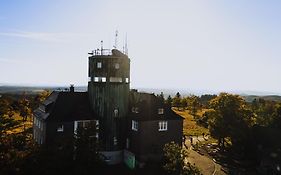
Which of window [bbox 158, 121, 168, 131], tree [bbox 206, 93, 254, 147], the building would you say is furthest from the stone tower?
tree [bbox 206, 93, 254, 147]

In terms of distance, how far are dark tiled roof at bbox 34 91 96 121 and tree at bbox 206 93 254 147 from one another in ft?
77.6

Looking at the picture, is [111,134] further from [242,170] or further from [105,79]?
[242,170]

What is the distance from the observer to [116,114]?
4644 centimetres

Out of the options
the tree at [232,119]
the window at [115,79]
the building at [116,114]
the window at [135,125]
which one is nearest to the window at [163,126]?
the building at [116,114]

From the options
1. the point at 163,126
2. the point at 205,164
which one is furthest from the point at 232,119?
the point at 163,126

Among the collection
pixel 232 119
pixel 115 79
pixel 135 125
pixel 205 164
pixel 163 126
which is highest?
pixel 115 79

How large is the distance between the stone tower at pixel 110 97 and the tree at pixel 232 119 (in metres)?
18.9

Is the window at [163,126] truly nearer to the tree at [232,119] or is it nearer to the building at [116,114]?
the building at [116,114]

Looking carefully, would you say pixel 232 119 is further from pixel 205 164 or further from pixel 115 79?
pixel 115 79

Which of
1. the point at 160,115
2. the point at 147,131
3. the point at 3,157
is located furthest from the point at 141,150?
the point at 3,157

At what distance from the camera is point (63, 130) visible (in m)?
42.3

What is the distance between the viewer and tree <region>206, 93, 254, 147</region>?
51.9 meters

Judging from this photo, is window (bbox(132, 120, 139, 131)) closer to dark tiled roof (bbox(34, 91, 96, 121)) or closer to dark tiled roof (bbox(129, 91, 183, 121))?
dark tiled roof (bbox(129, 91, 183, 121))

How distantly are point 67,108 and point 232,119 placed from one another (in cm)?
2882
